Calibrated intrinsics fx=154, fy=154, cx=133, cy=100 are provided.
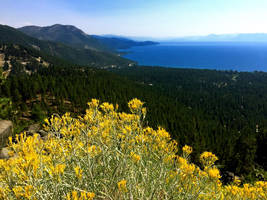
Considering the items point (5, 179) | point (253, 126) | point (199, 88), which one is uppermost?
point (5, 179)

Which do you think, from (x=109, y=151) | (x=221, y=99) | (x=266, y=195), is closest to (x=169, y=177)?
(x=109, y=151)

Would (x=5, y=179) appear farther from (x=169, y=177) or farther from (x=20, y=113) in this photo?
(x=20, y=113)

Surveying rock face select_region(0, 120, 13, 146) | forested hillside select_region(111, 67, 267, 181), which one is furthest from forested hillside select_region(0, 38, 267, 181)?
rock face select_region(0, 120, 13, 146)

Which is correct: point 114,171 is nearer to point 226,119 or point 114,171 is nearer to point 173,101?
point 173,101

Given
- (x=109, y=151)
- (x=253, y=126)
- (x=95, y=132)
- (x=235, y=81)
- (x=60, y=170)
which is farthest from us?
(x=235, y=81)

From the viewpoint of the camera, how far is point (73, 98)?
1871 inches

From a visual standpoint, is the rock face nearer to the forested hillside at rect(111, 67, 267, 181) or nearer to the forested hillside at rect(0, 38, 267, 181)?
the forested hillside at rect(0, 38, 267, 181)

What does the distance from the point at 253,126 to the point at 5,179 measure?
10784 centimetres

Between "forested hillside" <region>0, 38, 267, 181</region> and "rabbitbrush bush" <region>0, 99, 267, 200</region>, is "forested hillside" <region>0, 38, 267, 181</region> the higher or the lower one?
the lower one

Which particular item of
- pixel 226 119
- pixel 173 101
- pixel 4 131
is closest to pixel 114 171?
pixel 4 131

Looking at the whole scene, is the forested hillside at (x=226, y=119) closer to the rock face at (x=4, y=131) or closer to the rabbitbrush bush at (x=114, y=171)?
the rabbitbrush bush at (x=114, y=171)

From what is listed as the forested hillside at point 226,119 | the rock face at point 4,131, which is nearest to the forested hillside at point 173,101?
the forested hillside at point 226,119

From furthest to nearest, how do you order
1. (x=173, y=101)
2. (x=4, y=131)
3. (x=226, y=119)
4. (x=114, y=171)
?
(x=173, y=101) → (x=226, y=119) → (x=4, y=131) → (x=114, y=171)

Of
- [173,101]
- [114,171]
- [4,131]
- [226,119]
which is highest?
[114,171]
